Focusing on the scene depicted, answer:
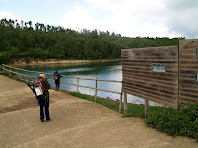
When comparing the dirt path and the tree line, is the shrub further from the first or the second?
the tree line

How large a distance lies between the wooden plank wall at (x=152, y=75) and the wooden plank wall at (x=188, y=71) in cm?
13

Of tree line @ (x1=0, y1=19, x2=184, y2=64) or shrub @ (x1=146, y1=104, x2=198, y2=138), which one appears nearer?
shrub @ (x1=146, y1=104, x2=198, y2=138)

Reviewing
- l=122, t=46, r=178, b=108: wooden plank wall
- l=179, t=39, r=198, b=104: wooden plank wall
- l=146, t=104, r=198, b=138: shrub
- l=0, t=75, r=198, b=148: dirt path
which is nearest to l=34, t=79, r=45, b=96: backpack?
l=0, t=75, r=198, b=148: dirt path

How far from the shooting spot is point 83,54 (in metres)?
98.0

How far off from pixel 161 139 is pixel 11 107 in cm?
594

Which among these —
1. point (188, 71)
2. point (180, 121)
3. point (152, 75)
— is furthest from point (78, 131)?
point (188, 71)

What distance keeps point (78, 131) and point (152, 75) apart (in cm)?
266

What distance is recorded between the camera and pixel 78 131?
179 inches

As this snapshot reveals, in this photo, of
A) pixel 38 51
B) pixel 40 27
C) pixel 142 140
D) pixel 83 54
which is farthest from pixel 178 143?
pixel 40 27

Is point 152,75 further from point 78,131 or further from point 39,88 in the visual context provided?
point 39,88

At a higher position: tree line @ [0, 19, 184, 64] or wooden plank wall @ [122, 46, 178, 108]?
tree line @ [0, 19, 184, 64]

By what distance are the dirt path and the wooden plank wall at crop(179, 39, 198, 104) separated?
1050 mm

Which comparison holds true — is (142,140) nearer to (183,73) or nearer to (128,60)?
(183,73)

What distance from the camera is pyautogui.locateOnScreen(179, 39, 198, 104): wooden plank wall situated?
4.04m
